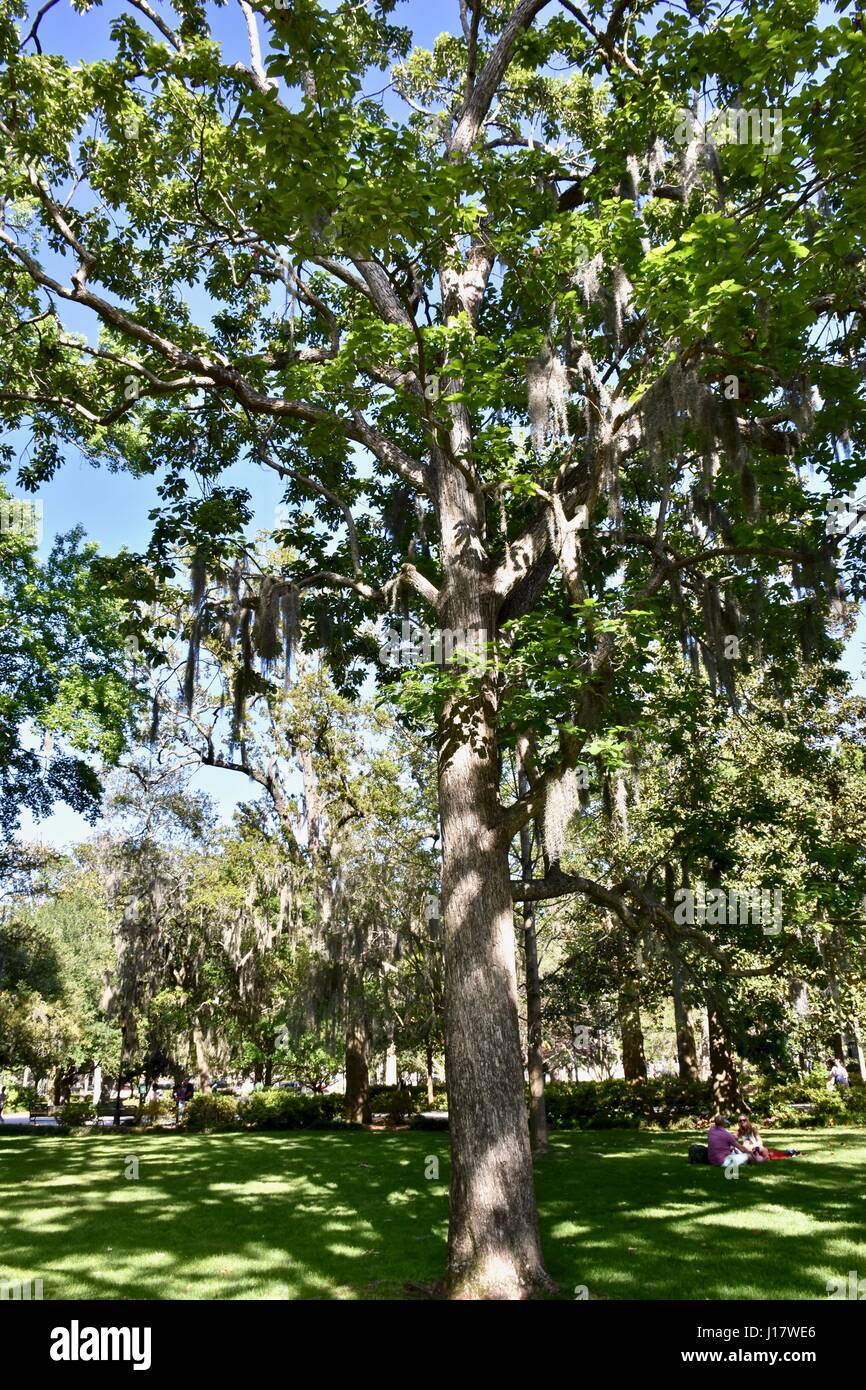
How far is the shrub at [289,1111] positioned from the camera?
22.2 metres

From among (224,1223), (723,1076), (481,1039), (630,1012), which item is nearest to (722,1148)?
(723,1076)

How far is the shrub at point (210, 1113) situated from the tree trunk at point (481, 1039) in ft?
59.8

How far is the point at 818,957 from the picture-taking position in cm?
1129

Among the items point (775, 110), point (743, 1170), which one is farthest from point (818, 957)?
point (775, 110)

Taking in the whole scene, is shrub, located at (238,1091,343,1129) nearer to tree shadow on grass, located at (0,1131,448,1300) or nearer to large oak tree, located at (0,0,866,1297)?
tree shadow on grass, located at (0,1131,448,1300)

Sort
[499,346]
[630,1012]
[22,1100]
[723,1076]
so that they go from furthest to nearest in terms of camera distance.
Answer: [22,1100], [630,1012], [723,1076], [499,346]

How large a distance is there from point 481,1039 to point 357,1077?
16566 millimetres

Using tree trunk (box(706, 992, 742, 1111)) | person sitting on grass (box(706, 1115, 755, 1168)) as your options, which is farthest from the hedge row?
person sitting on grass (box(706, 1115, 755, 1168))

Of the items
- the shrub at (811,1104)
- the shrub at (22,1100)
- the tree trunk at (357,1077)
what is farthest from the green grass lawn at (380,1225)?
the shrub at (22,1100)

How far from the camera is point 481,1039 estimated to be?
264 inches

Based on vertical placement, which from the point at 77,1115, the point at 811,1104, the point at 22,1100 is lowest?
the point at 22,1100

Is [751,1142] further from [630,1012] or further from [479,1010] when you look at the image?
[479,1010]

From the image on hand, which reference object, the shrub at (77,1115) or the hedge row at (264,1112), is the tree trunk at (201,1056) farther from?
the shrub at (77,1115)

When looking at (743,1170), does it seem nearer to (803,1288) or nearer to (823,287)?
(803,1288)
